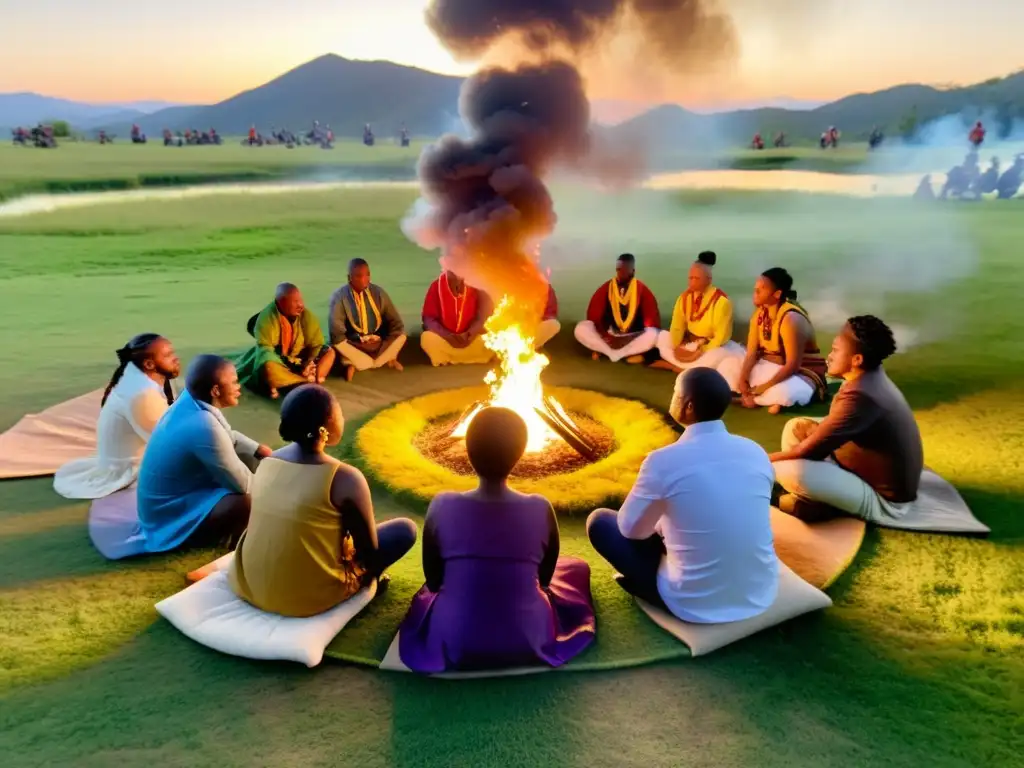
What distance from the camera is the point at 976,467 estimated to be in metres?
6.26

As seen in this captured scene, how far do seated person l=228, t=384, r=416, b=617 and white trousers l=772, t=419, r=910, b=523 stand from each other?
301 cm

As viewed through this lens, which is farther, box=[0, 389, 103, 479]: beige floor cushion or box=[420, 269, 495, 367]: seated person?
box=[420, 269, 495, 367]: seated person

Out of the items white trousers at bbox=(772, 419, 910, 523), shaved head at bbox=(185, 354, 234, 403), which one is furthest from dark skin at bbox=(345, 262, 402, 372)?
white trousers at bbox=(772, 419, 910, 523)

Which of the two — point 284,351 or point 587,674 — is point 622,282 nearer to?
point 284,351

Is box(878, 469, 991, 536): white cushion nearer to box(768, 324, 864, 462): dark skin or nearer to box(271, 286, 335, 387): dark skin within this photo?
box(768, 324, 864, 462): dark skin

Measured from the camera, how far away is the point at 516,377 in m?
7.72

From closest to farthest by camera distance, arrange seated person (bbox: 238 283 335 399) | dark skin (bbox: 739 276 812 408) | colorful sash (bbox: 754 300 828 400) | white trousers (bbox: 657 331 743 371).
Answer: dark skin (bbox: 739 276 812 408), colorful sash (bbox: 754 300 828 400), seated person (bbox: 238 283 335 399), white trousers (bbox: 657 331 743 371)

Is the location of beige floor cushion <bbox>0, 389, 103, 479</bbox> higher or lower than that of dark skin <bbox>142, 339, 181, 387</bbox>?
lower

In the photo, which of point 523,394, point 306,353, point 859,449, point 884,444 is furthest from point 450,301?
point 884,444

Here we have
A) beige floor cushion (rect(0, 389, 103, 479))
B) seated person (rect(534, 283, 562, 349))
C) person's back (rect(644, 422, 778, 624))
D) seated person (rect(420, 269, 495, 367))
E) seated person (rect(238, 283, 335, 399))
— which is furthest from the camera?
seated person (rect(534, 283, 562, 349))

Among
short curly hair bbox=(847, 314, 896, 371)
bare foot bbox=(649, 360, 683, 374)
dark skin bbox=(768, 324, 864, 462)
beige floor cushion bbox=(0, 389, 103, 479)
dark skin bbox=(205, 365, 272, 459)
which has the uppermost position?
short curly hair bbox=(847, 314, 896, 371)

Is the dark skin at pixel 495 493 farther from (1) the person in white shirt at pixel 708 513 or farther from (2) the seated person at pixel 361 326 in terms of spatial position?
(2) the seated person at pixel 361 326

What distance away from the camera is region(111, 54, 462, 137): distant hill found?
2028 inches

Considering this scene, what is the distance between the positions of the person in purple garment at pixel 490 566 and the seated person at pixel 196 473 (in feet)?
5.71
